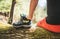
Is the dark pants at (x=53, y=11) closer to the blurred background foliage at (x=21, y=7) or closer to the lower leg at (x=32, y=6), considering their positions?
the lower leg at (x=32, y=6)

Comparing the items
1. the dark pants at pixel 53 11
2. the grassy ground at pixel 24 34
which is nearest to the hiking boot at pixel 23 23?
the grassy ground at pixel 24 34

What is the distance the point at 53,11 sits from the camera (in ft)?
4.37

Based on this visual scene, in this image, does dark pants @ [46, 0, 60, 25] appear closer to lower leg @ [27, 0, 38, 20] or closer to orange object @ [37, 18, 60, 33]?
orange object @ [37, 18, 60, 33]

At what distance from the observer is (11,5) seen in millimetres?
1605

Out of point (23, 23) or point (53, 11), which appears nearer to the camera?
point (53, 11)

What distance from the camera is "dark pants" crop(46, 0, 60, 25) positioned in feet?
4.30

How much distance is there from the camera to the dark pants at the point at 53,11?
4.30 feet

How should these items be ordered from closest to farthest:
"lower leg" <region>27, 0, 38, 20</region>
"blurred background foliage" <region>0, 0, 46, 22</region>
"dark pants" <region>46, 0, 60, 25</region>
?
"dark pants" <region>46, 0, 60, 25</region> → "lower leg" <region>27, 0, 38, 20</region> → "blurred background foliage" <region>0, 0, 46, 22</region>

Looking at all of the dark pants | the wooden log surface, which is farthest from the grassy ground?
the dark pants

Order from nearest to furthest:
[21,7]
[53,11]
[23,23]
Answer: [53,11] → [23,23] → [21,7]

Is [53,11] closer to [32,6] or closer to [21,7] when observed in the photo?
[32,6]

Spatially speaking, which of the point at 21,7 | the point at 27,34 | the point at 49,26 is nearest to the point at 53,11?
the point at 49,26

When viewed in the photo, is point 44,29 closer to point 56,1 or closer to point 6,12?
point 56,1

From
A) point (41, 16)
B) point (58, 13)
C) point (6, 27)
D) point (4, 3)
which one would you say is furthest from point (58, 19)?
point (4, 3)
